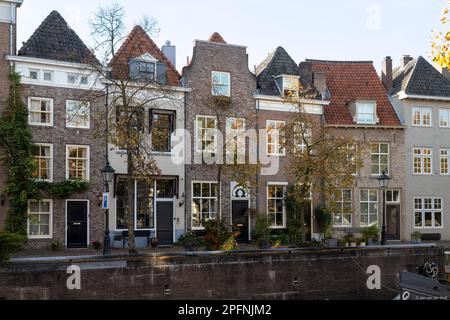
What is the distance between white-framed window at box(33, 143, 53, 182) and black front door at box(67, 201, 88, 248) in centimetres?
149

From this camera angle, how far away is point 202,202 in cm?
3000

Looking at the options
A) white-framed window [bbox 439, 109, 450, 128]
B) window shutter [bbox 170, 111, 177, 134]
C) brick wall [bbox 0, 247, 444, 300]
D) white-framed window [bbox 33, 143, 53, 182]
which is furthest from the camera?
white-framed window [bbox 439, 109, 450, 128]

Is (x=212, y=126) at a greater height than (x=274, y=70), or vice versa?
(x=274, y=70)

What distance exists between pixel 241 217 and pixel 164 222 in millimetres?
4183

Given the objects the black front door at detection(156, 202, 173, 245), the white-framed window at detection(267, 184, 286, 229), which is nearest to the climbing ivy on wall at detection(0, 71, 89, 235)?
the black front door at detection(156, 202, 173, 245)

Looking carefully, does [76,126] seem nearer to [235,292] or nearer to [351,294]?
[235,292]

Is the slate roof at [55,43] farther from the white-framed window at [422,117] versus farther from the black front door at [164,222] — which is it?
the white-framed window at [422,117]

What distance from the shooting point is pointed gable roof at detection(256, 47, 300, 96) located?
32.4m

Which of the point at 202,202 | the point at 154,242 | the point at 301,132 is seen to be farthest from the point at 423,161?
the point at 154,242

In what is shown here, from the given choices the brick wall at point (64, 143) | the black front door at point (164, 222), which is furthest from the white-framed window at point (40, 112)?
the black front door at point (164, 222)

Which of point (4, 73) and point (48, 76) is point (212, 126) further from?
point (4, 73)

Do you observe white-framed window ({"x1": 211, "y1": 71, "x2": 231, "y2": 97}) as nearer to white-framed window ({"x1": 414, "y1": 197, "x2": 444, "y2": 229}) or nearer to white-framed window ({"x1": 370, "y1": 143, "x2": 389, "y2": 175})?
white-framed window ({"x1": 370, "y1": 143, "x2": 389, "y2": 175})

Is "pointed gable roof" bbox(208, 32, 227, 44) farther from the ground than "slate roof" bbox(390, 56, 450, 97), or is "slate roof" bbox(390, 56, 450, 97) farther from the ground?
"pointed gable roof" bbox(208, 32, 227, 44)

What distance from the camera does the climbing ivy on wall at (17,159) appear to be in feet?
82.3
